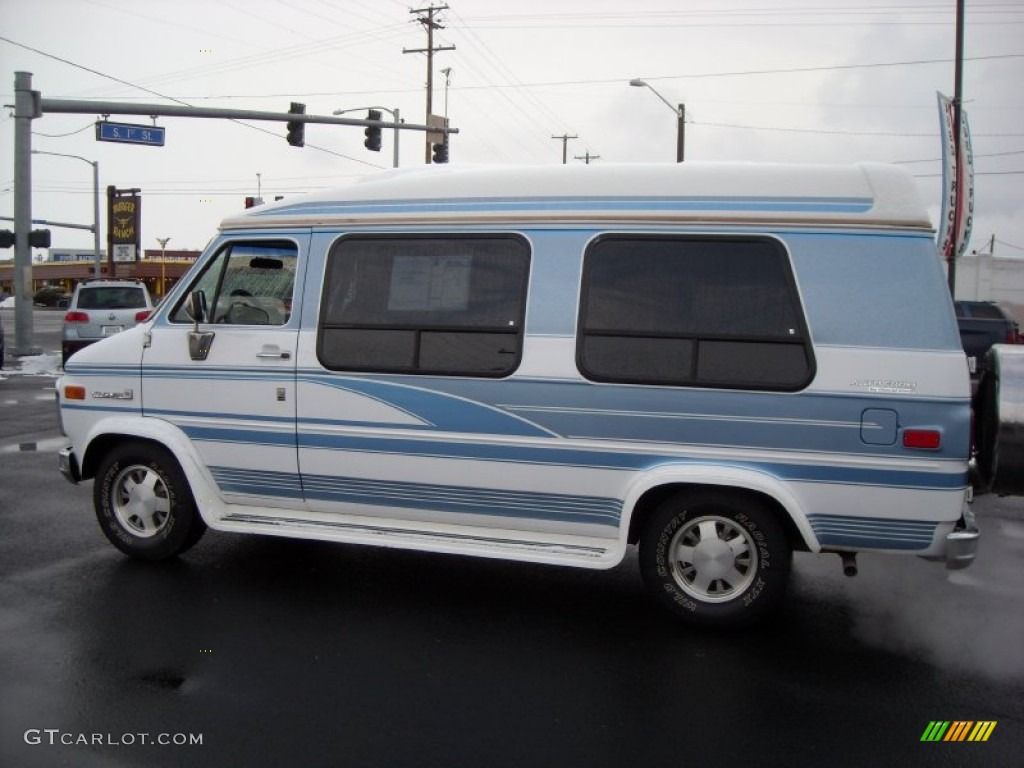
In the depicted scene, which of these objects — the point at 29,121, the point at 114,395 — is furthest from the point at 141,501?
the point at 29,121

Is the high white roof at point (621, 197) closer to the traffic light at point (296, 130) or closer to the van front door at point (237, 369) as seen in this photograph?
the van front door at point (237, 369)

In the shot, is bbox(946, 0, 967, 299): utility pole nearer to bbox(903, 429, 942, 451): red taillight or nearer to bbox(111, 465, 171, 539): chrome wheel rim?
bbox(903, 429, 942, 451): red taillight

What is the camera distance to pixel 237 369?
19.3 feet

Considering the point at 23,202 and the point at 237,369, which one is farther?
the point at 23,202

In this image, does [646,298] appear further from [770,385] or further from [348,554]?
[348,554]

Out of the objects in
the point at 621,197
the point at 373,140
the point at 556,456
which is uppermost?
the point at 373,140

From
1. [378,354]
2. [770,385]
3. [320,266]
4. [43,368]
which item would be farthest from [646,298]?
[43,368]

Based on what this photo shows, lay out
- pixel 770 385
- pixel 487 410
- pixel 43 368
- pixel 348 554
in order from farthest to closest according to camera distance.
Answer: pixel 43 368 < pixel 348 554 < pixel 487 410 < pixel 770 385

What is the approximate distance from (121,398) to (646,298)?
3494 millimetres

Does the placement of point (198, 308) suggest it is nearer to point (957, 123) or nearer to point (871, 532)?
point (871, 532)

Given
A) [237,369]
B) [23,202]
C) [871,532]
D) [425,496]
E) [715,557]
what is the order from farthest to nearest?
1. [23,202]
2. [237,369]
3. [425,496]
4. [715,557]
5. [871,532]

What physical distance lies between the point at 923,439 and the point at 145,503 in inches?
186

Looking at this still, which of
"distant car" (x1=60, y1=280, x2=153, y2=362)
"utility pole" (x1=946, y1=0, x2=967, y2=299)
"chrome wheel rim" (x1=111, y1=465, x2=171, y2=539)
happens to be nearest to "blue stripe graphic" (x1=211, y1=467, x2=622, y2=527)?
"chrome wheel rim" (x1=111, y1=465, x2=171, y2=539)

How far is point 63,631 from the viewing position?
506 centimetres
